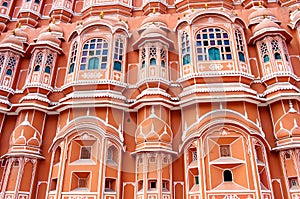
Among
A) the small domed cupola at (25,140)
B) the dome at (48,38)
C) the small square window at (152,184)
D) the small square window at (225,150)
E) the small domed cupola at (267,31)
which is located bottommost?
the small square window at (152,184)

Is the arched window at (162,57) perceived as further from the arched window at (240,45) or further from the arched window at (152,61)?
the arched window at (240,45)

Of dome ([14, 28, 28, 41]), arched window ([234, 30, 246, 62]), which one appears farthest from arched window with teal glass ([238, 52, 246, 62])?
dome ([14, 28, 28, 41])

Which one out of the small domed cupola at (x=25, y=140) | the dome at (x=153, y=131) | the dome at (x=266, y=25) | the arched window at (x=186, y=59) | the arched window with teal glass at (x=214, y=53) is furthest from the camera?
the dome at (x=266, y=25)

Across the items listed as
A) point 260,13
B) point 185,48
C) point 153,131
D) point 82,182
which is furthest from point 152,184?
point 260,13

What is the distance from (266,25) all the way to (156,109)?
24.6 ft

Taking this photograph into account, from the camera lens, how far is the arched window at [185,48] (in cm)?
1437

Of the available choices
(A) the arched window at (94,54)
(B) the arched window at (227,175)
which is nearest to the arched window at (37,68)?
(A) the arched window at (94,54)

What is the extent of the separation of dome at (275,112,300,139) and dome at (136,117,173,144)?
16.0ft

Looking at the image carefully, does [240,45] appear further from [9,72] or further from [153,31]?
[9,72]

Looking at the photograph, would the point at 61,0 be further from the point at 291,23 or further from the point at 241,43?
the point at 291,23

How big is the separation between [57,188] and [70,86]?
16.7 ft

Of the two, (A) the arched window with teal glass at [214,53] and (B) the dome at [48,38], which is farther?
(B) the dome at [48,38]

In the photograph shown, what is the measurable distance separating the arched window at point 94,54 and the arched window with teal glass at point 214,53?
5561mm

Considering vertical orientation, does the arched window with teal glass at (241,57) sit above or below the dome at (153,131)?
above
